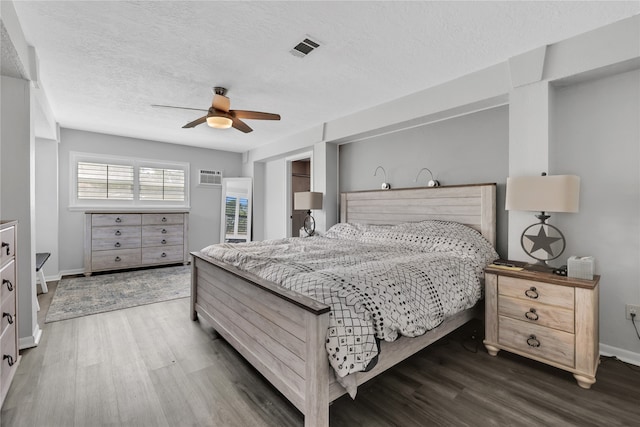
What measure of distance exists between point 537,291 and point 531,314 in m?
0.17

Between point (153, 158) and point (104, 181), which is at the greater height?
point (153, 158)

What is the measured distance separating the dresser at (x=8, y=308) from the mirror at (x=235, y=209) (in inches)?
173

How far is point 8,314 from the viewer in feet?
5.92

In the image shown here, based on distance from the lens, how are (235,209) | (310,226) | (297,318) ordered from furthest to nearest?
1. (235,209)
2. (310,226)
3. (297,318)

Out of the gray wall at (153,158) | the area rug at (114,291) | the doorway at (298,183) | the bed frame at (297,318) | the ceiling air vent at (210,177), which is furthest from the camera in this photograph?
the doorway at (298,183)

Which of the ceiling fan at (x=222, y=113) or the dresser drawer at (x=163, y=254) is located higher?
the ceiling fan at (x=222, y=113)

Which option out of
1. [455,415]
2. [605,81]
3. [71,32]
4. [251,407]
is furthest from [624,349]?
[71,32]

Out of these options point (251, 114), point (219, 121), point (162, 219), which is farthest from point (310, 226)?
point (162, 219)

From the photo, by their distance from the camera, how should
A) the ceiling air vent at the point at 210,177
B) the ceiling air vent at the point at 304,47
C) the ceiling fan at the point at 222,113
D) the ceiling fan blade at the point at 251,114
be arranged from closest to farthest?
1. the ceiling air vent at the point at 304,47
2. the ceiling fan at the point at 222,113
3. the ceiling fan blade at the point at 251,114
4. the ceiling air vent at the point at 210,177

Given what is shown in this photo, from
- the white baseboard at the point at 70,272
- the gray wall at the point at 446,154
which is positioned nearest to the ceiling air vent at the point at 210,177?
the white baseboard at the point at 70,272

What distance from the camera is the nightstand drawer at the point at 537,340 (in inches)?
77.6

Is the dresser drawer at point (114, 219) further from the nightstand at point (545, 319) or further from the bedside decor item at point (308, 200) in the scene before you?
the nightstand at point (545, 319)

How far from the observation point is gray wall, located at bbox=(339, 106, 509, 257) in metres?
2.94

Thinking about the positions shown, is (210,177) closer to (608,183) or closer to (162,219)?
(162,219)
